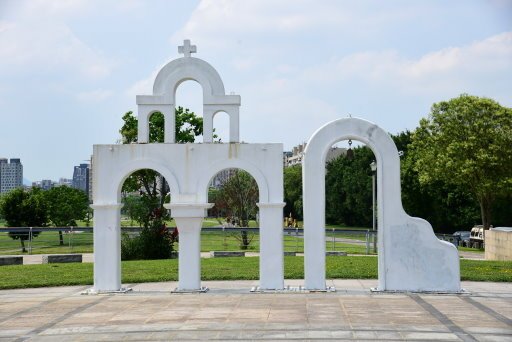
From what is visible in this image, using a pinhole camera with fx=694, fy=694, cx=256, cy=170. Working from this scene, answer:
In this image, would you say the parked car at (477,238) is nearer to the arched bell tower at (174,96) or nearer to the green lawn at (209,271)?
the green lawn at (209,271)

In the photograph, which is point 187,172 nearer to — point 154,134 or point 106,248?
point 106,248

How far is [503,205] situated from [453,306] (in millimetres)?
38727

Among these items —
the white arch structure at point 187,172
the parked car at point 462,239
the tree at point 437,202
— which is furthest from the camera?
the tree at point 437,202

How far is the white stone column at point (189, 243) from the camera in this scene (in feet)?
60.1

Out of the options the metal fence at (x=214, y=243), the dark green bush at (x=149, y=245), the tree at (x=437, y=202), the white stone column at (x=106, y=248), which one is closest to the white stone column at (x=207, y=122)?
the white stone column at (x=106, y=248)

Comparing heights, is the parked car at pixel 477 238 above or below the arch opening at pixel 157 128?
below

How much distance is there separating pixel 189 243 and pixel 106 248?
2224 mm

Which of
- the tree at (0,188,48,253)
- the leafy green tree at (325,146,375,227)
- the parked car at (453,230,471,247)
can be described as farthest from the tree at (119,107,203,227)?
the leafy green tree at (325,146,375,227)

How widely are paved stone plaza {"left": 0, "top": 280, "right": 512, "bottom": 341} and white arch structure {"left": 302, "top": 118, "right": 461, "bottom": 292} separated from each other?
571 millimetres

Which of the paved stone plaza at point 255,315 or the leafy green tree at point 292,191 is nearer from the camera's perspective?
the paved stone plaza at point 255,315

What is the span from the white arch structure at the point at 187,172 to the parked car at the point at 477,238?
28804 millimetres

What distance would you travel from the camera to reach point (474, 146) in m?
41.4

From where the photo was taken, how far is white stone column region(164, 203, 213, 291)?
18.3 metres

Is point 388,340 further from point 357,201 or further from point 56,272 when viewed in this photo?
point 357,201
